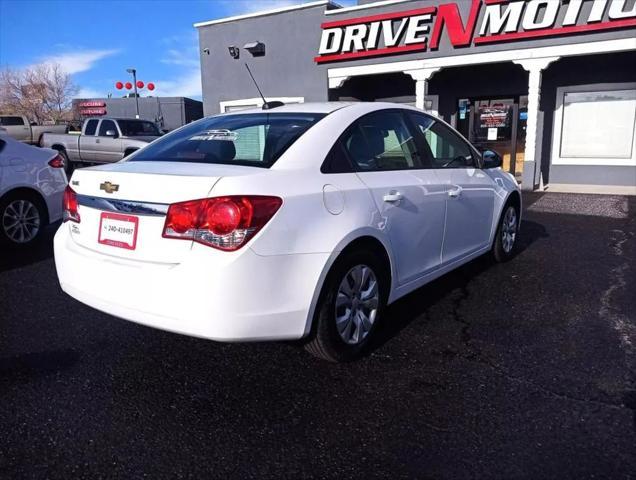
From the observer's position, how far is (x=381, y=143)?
11.3ft

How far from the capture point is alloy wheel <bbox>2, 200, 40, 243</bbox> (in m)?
5.78

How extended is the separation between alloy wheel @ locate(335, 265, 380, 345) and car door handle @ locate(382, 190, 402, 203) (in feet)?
1.44

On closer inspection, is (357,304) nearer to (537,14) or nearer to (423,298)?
(423,298)

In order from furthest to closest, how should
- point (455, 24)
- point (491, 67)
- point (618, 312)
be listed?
point (491, 67), point (455, 24), point (618, 312)

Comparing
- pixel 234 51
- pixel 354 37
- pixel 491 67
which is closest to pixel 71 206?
pixel 354 37

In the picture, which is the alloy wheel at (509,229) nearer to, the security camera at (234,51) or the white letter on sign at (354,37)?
the white letter on sign at (354,37)

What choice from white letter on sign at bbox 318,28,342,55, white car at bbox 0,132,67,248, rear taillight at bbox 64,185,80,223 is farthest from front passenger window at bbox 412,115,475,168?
white letter on sign at bbox 318,28,342,55

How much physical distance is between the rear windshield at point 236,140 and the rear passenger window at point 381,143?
282 mm

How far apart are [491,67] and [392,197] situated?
10.5 meters

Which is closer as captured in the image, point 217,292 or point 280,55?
point 217,292

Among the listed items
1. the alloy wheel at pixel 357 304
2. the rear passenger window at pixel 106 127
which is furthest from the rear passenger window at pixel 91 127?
the alloy wheel at pixel 357 304

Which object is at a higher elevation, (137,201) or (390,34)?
(390,34)

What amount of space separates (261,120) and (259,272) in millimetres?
1360

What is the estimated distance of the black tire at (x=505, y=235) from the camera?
199 inches
